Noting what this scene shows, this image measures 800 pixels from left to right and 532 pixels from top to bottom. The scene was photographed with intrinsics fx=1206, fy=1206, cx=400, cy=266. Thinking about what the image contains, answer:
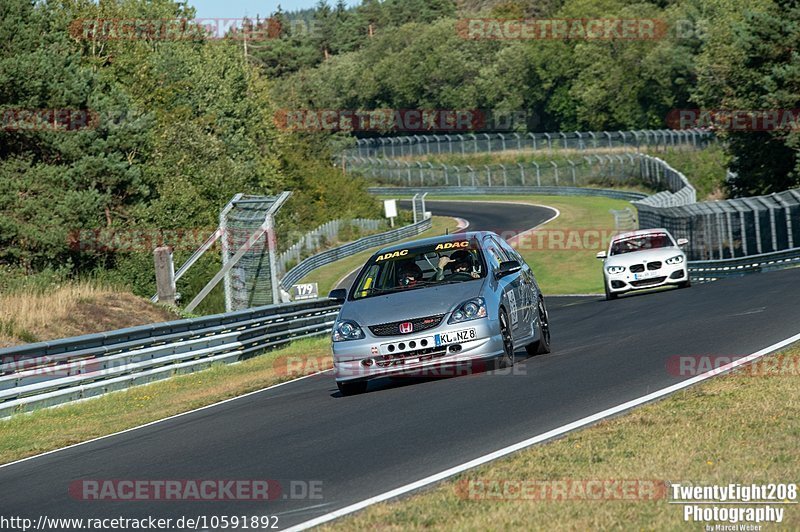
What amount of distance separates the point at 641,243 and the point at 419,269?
14322 millimetres

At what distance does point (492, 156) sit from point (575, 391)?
91.8m

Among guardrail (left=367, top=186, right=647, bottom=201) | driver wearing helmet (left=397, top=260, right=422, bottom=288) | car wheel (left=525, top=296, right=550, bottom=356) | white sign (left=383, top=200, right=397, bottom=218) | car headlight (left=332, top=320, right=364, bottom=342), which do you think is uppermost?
driver wearing helmet (left=397, top=260, right=422, bottom=288)

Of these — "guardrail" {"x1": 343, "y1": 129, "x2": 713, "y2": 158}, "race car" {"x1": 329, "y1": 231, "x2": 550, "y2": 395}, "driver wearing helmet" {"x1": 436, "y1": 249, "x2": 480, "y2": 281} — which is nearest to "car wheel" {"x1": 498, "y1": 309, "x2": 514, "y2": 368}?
"race car" {"x1": 329, "y1": 231, "x2": 550, "y2": 395}

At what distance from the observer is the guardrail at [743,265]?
3417cm

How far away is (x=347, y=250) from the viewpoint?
211 feet

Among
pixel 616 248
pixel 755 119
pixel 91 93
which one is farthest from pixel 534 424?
pixel 755 119

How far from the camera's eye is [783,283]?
22.5m

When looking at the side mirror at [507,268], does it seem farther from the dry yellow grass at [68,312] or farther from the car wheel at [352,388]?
the dry yellow grass at [68,312]

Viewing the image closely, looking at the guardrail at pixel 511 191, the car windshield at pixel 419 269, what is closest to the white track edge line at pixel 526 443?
the car windshield at pixel 419 269

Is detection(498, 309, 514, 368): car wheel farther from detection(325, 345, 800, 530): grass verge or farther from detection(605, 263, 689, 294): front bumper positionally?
detection(605, 263, 689, 294): front bumper

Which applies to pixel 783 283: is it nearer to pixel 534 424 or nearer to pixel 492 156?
pixel 534 424

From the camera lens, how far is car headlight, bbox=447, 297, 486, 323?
492 inches

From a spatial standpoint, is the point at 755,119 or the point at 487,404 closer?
the point at 487,404

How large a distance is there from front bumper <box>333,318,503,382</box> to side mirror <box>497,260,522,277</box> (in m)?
1.12
